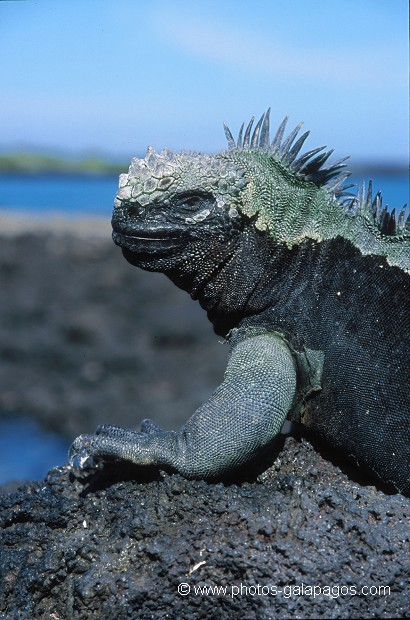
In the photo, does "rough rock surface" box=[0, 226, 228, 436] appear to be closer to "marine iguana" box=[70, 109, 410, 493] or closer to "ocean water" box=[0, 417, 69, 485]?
"ocean water" box=[0, 417, 69, 485]

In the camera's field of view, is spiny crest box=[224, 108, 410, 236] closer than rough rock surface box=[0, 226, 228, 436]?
Yes

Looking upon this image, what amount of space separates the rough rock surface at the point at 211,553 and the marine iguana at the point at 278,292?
156 mm

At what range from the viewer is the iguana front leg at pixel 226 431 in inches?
101

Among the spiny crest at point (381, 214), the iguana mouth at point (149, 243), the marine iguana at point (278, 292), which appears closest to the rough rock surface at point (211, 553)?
the marine iguana at point (278, 292)

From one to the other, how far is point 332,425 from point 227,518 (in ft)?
1.87

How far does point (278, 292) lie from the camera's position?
288 centimetres

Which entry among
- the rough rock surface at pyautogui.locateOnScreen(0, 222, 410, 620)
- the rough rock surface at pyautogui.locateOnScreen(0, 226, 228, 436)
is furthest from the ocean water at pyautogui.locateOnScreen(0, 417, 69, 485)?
the rough rock surface at pyautogui.locateOnScreen(0, 222, 410, 620)

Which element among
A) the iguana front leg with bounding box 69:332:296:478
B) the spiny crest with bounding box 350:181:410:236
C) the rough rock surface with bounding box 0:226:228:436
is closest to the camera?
the iguana front leg with bounding box 69:332:296:478

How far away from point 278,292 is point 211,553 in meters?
0.98

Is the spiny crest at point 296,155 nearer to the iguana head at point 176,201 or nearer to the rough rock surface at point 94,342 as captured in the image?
the iguana head at point 176,201

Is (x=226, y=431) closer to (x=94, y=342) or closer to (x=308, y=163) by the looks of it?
Answer: (x=308, y=163)

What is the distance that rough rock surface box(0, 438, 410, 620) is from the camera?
2.34 metres

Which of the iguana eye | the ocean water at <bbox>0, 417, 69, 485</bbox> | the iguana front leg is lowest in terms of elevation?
the iguana front leg

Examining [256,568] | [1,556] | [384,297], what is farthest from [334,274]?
[1,556]
